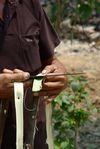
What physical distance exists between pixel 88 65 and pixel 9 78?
6087 millimetres

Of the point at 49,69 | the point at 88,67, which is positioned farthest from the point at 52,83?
the point at 88,67

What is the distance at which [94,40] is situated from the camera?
35.8 ft

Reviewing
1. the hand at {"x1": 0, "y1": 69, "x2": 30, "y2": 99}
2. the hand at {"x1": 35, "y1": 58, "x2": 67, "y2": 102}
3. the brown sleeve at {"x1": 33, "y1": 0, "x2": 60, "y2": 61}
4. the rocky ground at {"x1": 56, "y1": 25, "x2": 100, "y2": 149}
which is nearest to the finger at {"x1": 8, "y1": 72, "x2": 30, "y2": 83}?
the hand at {"x1": 0, "y1": 69, "x2": 30, "y2": 99}

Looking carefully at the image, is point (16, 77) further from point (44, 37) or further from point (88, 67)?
point (88, 67)

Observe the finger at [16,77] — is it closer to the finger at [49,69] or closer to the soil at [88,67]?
the finger at [49,69]

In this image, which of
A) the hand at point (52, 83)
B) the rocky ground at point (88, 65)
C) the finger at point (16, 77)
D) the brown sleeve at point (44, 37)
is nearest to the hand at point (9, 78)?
the finger at point (16, 77)

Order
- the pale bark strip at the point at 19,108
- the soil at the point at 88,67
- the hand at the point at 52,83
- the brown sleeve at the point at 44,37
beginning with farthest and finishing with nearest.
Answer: the soil at the point at 88,67 → the brown sleeve at the point at 44,37 → the hand at the point at 52,83 → the pale bark strip at the point at 19,108

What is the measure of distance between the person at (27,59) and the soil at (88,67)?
2.06 m

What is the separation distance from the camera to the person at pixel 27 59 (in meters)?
2.86

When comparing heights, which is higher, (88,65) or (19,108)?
(19,108)

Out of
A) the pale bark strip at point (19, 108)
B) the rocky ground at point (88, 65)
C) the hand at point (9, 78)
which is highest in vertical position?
the hand at point (9, 78)

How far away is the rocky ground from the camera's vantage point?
600 centimetres

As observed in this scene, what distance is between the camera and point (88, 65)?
872 centimetres

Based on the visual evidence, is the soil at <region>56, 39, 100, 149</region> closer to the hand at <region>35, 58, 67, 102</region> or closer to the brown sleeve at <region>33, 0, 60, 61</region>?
the brown sleeve at <region>33, 0, 60, 61</region>
